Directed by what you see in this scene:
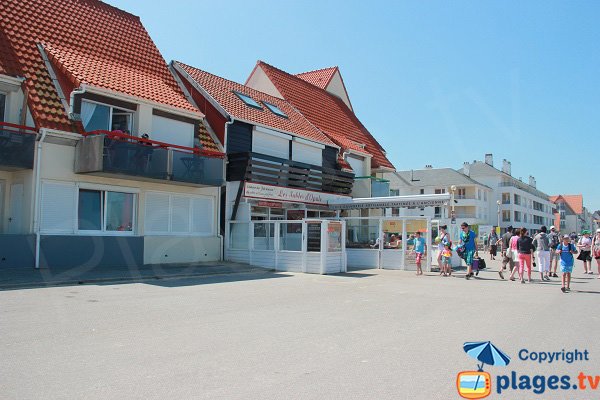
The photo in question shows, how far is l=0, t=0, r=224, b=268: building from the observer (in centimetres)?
1580

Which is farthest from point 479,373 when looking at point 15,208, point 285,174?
point 285,174

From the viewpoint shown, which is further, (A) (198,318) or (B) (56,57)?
(B) (56,57)

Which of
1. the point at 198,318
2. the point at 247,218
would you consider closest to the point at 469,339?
the point at 198,318

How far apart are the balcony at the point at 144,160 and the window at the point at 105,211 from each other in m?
0.96

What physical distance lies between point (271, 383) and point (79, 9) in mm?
20806

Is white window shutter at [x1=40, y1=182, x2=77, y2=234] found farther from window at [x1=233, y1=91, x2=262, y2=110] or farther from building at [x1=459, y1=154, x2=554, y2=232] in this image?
building at [x1=459, y1=154, x2=554, y2=232]

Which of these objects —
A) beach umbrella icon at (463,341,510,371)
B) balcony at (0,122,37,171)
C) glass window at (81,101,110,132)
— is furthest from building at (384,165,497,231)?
beach umbrella icon at (463,341,510,371)

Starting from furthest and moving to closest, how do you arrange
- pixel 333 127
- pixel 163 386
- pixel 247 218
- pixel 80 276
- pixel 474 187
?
pixel 474 187, pixel 333 127, pixel 247 218, pixel 80 276, pixel 163 386

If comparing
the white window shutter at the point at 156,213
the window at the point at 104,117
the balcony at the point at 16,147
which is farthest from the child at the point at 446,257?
the balcony at the point at 16,147

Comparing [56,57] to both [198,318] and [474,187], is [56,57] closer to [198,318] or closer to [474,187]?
[198,318]

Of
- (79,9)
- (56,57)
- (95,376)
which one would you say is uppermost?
(79,9)

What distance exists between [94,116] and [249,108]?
8.54 metres

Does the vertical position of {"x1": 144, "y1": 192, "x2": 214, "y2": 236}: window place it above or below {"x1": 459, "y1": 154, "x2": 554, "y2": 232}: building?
below

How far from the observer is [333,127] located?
32.7m
